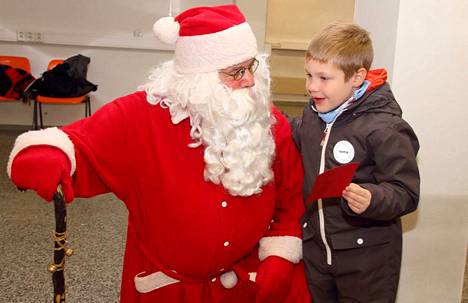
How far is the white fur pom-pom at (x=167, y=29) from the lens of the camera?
5.07 ft

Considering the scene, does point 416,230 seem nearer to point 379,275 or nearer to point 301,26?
point 379,275

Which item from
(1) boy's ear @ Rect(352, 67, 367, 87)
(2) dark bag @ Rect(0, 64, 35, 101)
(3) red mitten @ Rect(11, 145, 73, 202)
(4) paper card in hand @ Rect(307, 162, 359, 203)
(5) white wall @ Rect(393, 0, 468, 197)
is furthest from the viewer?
(2) dark bag @ Rect(0, 64, 35, 101)

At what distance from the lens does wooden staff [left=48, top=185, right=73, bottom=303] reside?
120cm

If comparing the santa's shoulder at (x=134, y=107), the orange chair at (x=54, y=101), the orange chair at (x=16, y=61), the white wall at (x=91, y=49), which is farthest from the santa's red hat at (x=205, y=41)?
the orange chair at (x=16, y=61)

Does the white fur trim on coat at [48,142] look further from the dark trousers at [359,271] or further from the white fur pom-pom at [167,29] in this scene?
the dark trousers at [359,271]

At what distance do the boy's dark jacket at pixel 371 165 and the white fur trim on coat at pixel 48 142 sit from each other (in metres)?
0.82

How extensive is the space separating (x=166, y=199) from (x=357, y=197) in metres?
0.61

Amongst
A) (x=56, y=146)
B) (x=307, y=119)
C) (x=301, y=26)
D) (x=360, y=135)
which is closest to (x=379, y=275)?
(x=360, y=135)

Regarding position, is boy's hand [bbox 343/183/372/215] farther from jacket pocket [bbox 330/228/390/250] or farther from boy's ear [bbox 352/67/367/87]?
boy's ear [bbox 352/67/367/87]

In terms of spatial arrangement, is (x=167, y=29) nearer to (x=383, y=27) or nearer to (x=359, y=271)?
(x=383, y=27)

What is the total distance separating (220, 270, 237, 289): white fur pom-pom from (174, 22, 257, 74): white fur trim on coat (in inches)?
28.2

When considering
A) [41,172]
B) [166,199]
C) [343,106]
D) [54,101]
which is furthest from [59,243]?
[54,101]

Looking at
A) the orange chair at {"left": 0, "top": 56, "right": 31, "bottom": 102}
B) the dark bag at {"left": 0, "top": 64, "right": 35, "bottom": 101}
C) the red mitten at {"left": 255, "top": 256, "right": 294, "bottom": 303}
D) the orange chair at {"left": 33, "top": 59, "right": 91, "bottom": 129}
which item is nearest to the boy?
the red mitten at {"left": 255, "top": 256, "right": 294, "bottom": 303}

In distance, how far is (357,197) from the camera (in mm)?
1448
